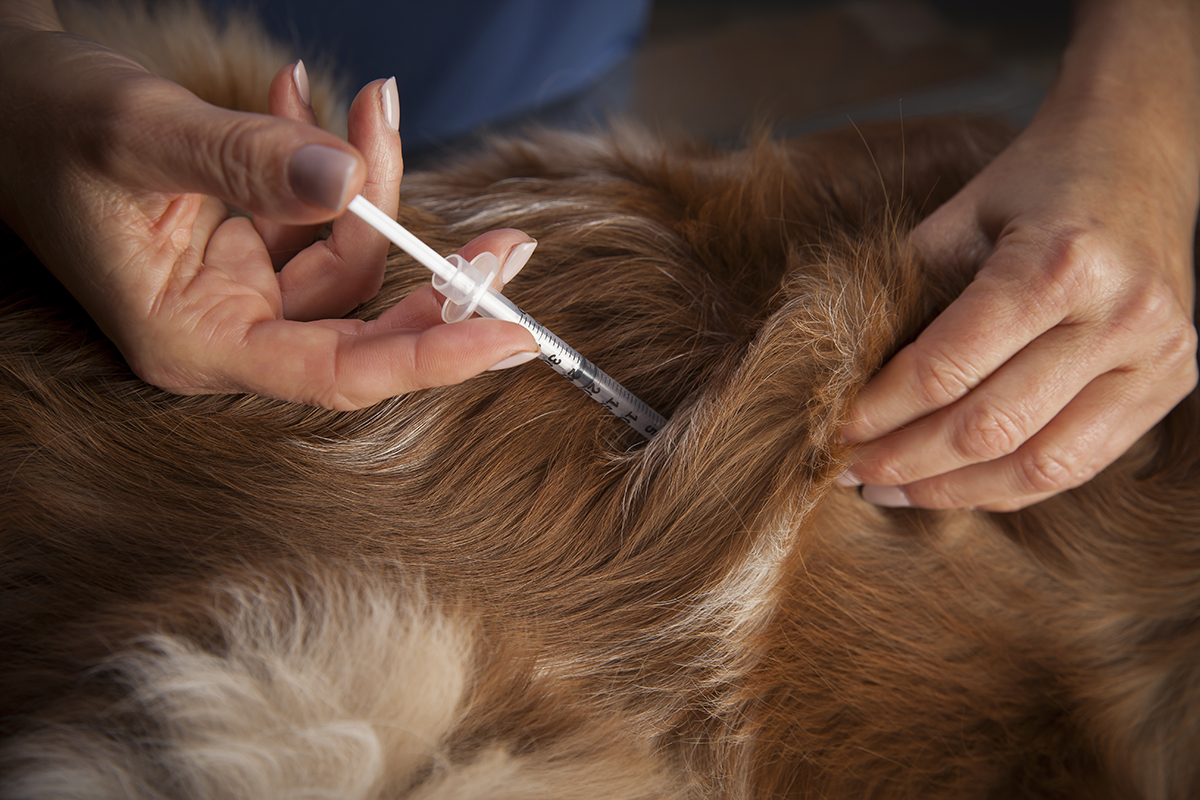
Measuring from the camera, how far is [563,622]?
552 mm

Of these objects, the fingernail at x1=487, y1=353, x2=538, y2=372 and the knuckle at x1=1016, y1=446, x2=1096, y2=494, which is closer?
the fingernail at x1=487, y1=353, x2=538, y2=372

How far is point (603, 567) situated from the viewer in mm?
566

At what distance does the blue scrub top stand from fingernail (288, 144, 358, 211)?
0.77 meters

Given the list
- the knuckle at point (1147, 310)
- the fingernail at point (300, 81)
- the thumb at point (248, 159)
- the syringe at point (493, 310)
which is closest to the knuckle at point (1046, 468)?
the knuckle at point (1147, 310)

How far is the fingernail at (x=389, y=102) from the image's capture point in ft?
1.81

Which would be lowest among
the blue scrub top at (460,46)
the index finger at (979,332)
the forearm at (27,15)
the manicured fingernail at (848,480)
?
the manicured fingernail at (848,480)

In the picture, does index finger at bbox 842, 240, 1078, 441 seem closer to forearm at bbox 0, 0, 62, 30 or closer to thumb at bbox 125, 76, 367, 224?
thumb at bbox 125, 76, 367, 224

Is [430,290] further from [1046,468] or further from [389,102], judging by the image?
[1046,468]

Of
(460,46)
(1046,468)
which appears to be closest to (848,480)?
(1046,468)

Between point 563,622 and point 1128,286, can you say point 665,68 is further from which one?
point 563,622

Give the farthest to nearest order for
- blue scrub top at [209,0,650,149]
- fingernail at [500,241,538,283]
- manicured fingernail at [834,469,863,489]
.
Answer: blue scrub top at [209,0,650,149]
manicured fingernail at [834,469,863,489]
fingernail at [500,241,538,283]

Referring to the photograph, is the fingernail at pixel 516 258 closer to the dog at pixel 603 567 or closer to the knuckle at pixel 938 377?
the dog at pixel 603 567

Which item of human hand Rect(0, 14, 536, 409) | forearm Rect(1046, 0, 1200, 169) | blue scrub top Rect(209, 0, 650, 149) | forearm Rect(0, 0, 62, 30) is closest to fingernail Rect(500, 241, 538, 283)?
human hand Rect(0, 14, 536, 409)

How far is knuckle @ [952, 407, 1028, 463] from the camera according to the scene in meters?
0.60
